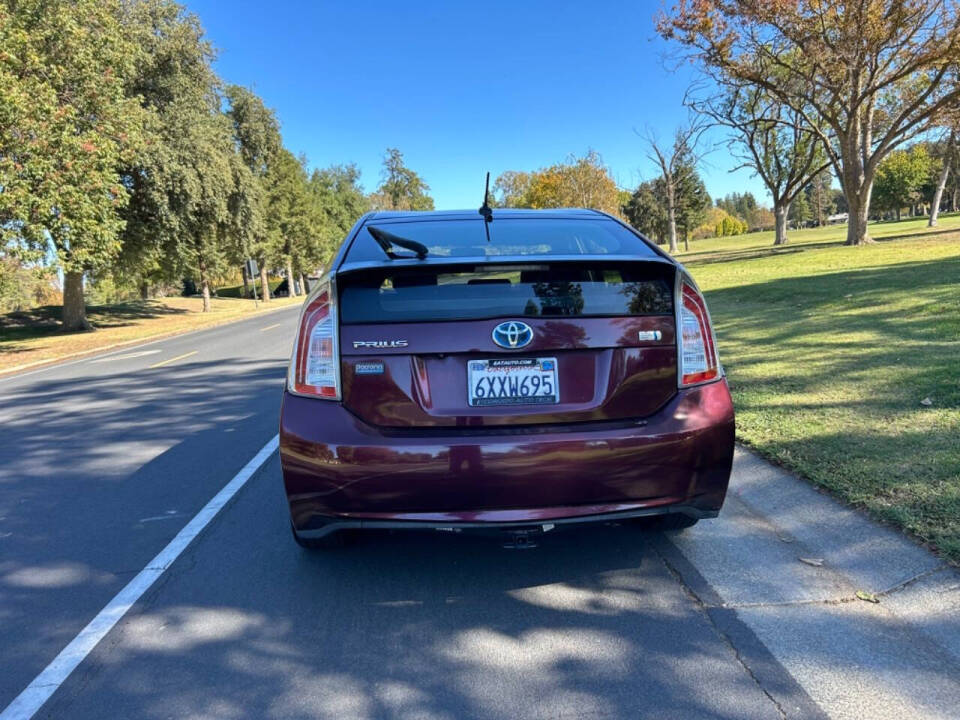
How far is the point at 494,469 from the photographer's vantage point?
2621mm

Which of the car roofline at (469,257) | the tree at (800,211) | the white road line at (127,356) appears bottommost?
the white road line at (127,356)

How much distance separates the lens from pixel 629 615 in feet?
9.12

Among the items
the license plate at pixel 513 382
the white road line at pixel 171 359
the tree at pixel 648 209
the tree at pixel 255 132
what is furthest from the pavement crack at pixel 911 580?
the tree at pixel 648 209

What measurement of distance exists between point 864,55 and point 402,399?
2617 centimetres

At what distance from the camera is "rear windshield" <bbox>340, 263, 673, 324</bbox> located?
2746 mm

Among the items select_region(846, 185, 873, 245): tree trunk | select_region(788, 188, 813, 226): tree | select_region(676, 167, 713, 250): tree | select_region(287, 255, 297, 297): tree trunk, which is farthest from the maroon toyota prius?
select_region(788, 188, 813, 226): tree

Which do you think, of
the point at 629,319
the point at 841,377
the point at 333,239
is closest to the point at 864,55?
the point at 841,377

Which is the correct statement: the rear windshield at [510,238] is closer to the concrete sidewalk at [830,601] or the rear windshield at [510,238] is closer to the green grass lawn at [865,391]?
the concrete sidewalk at [830,601]

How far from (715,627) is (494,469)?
114cm

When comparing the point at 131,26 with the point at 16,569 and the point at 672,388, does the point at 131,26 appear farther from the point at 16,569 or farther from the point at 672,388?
the point at 672,388

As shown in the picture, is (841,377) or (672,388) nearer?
(672,388)

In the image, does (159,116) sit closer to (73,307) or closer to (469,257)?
(73,307)

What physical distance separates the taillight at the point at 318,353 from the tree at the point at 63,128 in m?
15.5

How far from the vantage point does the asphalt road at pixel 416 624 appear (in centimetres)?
228
